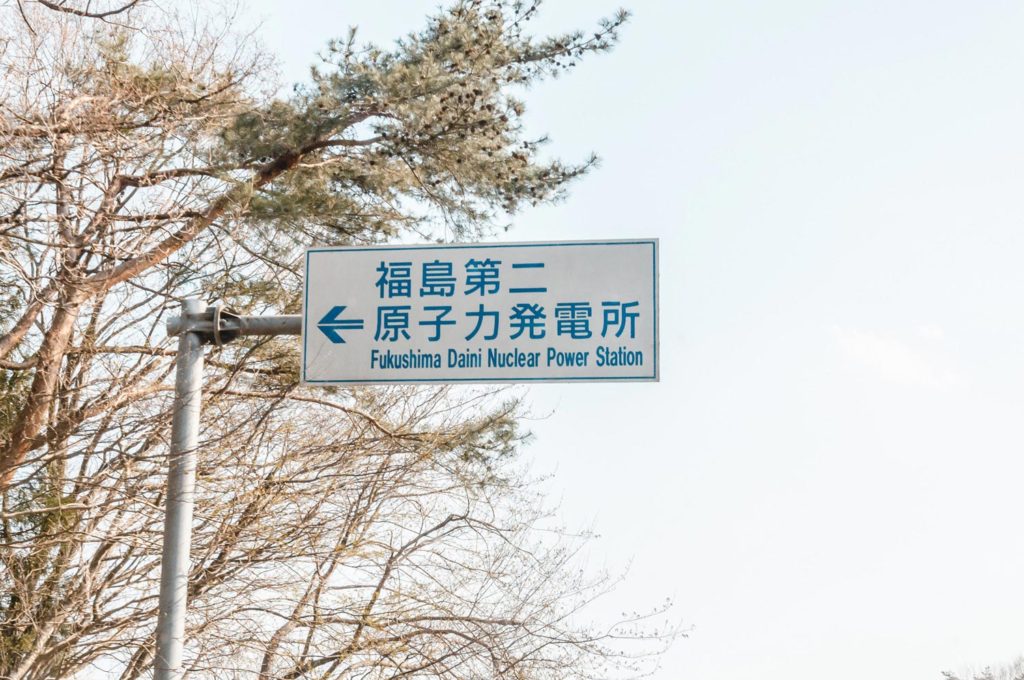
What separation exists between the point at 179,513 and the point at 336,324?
108 cm

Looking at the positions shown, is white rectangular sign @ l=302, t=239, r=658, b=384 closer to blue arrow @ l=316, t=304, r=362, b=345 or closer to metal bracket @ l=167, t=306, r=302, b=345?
blue arrow @ l=316, t=304, r=362, b=345

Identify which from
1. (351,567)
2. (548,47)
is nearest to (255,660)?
(351,567)

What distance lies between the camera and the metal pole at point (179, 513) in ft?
16.9

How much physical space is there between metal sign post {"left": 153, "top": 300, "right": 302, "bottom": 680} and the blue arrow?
0.15 meters

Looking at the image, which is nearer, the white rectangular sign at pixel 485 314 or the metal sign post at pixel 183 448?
the white rectangular sign at pixel 485 314

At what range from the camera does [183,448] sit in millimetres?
5652

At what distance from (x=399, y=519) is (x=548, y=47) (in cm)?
432

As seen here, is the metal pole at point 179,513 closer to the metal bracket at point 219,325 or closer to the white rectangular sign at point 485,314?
the metal bracket at point 219,325

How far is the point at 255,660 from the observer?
9914 mm

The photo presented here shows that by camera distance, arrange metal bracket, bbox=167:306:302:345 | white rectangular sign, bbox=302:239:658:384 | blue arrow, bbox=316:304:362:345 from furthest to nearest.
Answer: metal bracket, bbox=167:306:302:345, blue arrow, bbox=316:304:362:345, white rectangular sign, bbox=302:239:658:384

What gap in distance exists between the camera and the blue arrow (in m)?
5.07

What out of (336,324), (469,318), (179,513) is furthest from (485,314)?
(179,513)

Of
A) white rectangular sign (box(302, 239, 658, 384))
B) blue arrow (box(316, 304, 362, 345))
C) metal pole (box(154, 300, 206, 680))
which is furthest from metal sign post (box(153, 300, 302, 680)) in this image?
white rectangular sign (box(302, 239, 658, 384))

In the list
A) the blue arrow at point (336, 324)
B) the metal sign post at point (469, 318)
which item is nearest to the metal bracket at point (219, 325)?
the metal sign post at point (469, 318)
